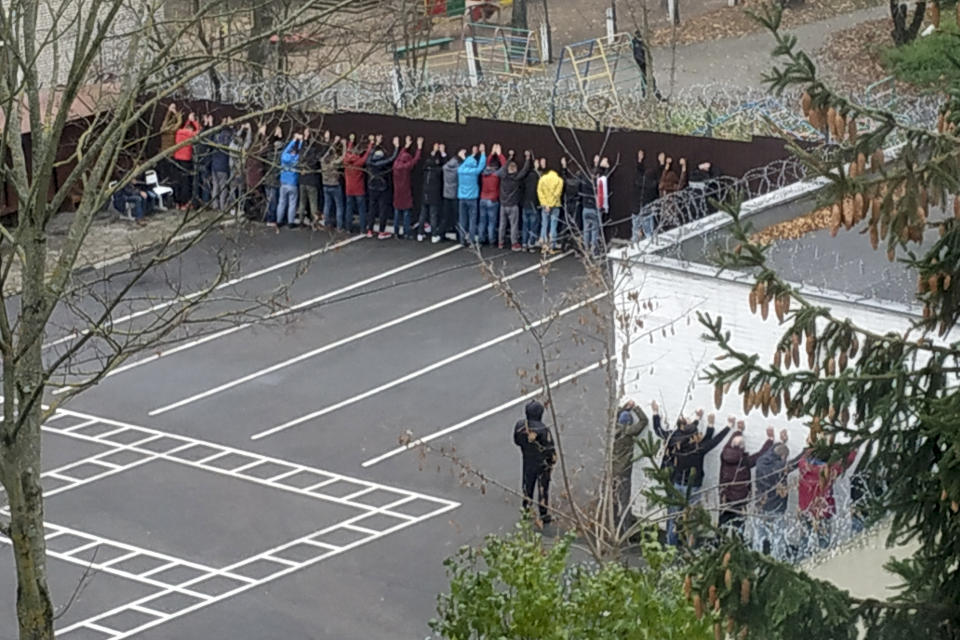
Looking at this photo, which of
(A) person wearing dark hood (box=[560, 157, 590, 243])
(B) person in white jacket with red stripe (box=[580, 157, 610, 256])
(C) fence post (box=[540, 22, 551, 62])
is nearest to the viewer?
(B) person in white jacket with red stripe (box=[580, 157, 610, 256])

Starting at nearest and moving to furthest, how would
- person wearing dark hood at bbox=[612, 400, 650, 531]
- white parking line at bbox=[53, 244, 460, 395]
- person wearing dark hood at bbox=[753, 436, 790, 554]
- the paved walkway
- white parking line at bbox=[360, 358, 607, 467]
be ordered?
1. person wearing dark hood at bbox=[753, 436, 790, 554]
2. person wearing dark hood at bbox=[612, 400, 650, 531]
3. white parking line at bbox=[360, 358, 607, 467]
4. white parking line at bbox=[53, 244, 460, 395]
5. the paved walkway

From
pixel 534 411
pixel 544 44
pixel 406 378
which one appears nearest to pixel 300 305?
pixel 406 378

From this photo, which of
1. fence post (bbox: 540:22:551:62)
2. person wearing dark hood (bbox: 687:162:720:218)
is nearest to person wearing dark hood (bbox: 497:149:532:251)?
→ person wearing dark hood (bbox: 687:162:720:218)

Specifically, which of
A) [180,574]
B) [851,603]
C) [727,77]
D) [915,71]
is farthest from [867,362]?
[727,77]

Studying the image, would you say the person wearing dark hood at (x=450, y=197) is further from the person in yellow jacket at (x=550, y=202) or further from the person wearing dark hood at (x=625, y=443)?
the person wearing dark hood at (x=625, y=443)

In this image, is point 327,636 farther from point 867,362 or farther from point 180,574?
point 867,362

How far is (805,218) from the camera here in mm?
20484

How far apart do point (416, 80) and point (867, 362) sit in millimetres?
21809

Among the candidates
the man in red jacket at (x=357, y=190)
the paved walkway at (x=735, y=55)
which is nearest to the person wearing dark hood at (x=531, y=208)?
the man in red jacket at (x=357, y=190)

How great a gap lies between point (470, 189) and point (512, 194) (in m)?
0.75

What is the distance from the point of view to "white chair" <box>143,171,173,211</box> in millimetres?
30406

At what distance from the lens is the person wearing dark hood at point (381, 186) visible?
28641 mm

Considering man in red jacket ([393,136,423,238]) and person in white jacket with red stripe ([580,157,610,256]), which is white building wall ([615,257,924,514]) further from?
man in red jacket ([393,136,423,238])

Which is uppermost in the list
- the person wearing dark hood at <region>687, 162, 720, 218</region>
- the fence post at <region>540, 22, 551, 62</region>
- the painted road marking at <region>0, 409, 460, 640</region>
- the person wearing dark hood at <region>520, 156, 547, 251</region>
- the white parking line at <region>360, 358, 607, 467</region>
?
the fence post at <region>540, 22, 551, 62</region>
